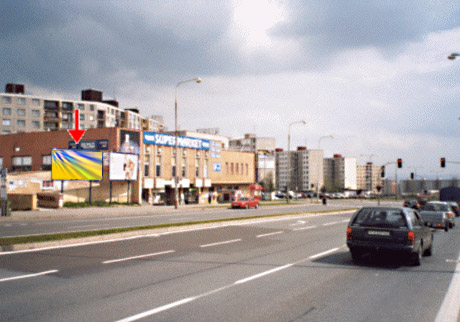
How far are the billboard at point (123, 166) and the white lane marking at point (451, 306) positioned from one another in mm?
35945

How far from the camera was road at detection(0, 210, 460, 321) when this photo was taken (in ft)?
19.8

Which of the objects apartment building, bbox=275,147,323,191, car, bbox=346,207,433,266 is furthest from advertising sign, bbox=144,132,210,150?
apartment building, bbox=275,147,323,191

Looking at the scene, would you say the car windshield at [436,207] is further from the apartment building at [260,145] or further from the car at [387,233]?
the apartment building at [260,145]

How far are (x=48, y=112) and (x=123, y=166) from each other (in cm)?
6168

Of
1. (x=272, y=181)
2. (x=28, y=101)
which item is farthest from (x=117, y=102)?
(x=272, y=181)

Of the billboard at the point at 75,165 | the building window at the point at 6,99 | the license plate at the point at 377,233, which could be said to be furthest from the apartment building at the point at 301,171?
the license plate at the point at 377,233

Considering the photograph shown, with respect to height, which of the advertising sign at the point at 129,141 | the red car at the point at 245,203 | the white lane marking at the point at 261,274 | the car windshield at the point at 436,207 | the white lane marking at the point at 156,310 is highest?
the advertising sign at the point at 129,141

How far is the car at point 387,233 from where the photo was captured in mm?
9812

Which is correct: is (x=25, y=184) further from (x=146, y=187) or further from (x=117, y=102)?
(x=117, y=102)

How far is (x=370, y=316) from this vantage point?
606 centimetres

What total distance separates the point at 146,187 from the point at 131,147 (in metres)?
4.89

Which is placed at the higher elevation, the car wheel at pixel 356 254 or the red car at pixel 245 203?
the car wheel at pixel 356 254

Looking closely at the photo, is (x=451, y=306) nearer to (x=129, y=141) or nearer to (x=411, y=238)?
(x=411, y=238)

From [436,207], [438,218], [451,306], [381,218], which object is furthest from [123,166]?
[451,306]
